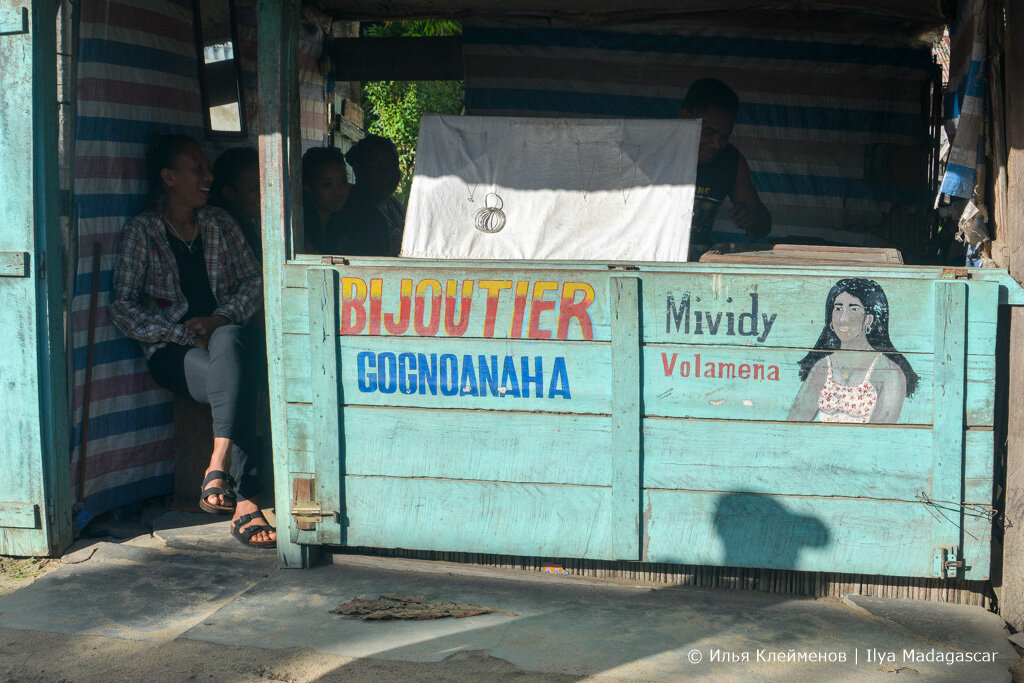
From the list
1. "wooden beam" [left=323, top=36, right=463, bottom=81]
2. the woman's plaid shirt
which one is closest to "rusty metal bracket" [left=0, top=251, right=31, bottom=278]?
the woman's plaid shirt

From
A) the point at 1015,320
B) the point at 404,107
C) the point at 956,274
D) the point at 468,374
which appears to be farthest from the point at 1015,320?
the point at 404,107

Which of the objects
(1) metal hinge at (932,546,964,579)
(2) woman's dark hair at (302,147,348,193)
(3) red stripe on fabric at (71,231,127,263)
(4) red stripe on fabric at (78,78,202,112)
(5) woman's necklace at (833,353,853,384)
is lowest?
(1) metal hinge at (932,546,964,579)

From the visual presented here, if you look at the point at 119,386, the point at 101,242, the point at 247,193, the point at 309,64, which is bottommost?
the point at 119,386

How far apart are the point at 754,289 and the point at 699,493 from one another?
83 cm

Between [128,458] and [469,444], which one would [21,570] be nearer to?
[128,458]

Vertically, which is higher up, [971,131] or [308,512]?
[971,131]

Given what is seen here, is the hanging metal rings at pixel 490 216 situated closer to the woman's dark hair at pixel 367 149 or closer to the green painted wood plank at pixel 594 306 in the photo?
the green painted wood plank at pixel 594 306

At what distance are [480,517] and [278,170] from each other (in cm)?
168

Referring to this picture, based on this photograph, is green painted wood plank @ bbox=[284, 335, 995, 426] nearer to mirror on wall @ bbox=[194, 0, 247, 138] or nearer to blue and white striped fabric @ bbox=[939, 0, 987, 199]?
blue and white striped fabric @ bbox=[939, 0, 987, 199]

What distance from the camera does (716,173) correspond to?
5.34m

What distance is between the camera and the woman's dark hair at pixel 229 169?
4957 millimetres

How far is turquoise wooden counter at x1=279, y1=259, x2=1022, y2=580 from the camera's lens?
3445 millimetres

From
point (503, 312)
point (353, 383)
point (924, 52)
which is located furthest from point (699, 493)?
point (924, 52)

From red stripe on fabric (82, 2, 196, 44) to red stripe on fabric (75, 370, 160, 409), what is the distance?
173 cm
